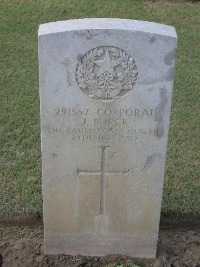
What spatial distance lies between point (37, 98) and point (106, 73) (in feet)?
9.32

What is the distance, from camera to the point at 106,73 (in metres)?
3.26

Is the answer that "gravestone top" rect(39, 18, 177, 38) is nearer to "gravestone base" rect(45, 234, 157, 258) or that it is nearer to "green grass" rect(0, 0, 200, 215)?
"gravestone base" rect(45, 234, 157, 258)

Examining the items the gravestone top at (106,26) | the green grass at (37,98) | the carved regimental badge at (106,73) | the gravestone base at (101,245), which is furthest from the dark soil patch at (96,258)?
the gravestone top at (106,26)

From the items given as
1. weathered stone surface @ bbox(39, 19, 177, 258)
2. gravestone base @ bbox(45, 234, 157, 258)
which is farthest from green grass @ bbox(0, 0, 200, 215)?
weathered stone surface @ bbox(39, 19, 177, 258)

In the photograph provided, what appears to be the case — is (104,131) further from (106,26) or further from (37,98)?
(37,98)

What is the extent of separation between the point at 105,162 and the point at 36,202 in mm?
1123

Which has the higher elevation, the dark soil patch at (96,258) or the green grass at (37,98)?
the green grass at (37,98)

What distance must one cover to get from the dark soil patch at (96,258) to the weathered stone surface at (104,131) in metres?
0.07

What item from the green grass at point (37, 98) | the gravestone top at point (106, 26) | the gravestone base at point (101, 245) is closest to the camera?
the gravestone top at point (106, 26)

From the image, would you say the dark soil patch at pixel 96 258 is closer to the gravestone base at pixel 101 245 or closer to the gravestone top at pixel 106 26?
the gravestone base at pixel 101 245

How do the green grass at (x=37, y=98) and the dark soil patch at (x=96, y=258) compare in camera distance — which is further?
the green grass at (x=37, y=98)

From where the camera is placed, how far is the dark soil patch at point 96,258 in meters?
3.94

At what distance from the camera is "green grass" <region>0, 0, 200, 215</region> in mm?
4648

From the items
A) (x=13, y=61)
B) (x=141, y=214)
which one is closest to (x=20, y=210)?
(x=141, y=214)
